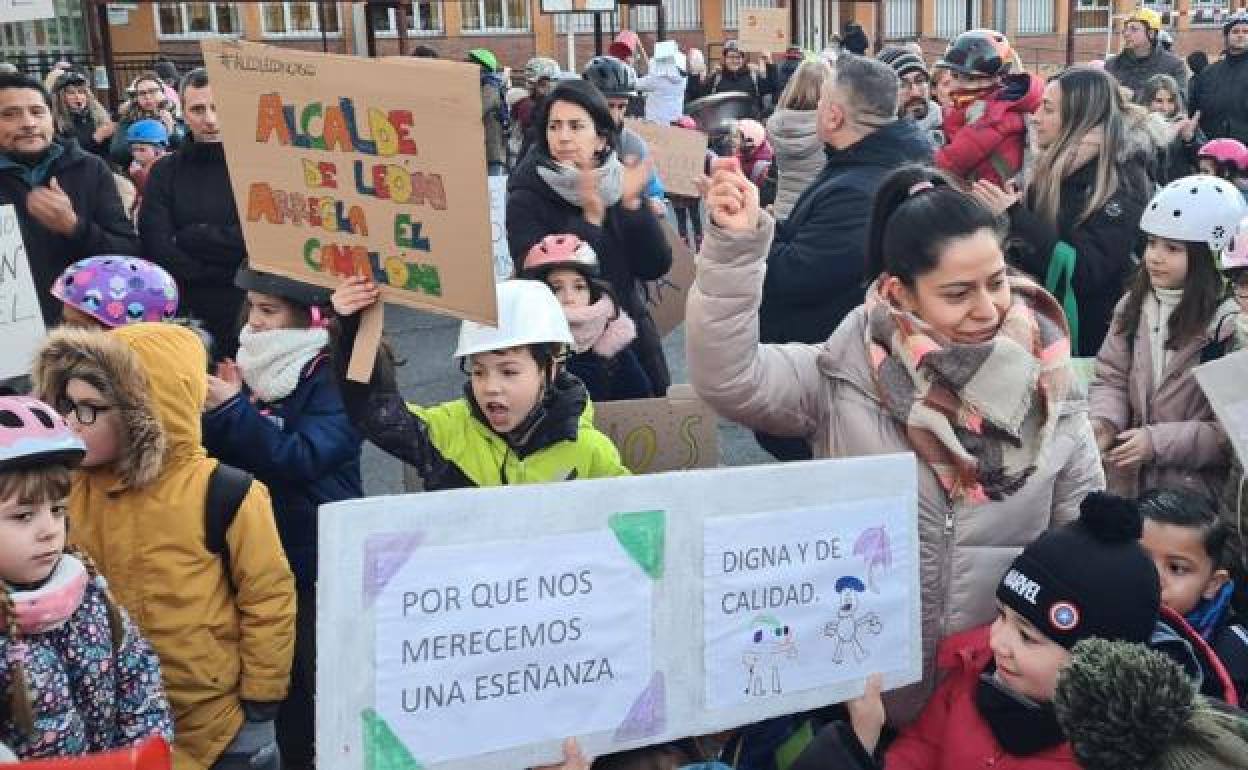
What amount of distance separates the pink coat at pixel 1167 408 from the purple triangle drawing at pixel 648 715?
2.17 metres

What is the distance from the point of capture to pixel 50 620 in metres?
2.30

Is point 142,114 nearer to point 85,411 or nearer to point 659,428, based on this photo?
point 659,428

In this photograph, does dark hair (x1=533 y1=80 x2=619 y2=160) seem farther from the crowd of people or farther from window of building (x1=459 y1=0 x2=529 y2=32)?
window of building (x1=459 y1=0 x2=529 y2=32)

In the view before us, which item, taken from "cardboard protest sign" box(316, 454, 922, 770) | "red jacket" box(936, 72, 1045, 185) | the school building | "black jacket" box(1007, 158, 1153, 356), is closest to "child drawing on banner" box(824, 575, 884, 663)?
"cardboard protest sign" box(316, 454, 922, 770)

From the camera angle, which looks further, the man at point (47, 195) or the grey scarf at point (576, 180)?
the man at point (47, 195)

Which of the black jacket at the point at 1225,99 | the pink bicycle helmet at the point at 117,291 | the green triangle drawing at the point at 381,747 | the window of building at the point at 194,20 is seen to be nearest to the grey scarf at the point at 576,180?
the pink bicycle helmet at the point at 117,291

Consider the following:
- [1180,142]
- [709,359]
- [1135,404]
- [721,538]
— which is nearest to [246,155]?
[709,359]

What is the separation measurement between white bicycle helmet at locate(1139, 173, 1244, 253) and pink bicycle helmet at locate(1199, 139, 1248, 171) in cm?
277

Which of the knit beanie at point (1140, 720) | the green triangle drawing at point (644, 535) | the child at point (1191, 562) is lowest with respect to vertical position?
the child at point (1191, 562)

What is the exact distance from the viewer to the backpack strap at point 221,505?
279cm

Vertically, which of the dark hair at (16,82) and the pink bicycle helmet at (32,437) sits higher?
the dark hair at (16,82)

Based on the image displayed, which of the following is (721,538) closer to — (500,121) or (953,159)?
(953,159)

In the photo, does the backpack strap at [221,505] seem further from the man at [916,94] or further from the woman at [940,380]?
the man at [916,94]

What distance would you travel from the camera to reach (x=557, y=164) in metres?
4.68
